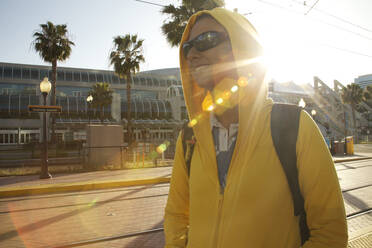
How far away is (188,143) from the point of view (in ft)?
4.93

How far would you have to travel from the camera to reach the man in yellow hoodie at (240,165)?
43.5 inches

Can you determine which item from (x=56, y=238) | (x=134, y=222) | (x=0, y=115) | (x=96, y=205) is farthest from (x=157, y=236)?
(x=0, y=115)

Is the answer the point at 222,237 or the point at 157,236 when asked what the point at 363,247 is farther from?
the point at 222,237

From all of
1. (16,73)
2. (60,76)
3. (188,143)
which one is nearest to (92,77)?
(60,76)

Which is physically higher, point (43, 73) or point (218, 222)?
point (43, 73)

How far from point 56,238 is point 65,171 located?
987cm

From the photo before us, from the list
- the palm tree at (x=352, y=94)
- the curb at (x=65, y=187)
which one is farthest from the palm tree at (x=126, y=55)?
the palm tree at (x=352, y=94)

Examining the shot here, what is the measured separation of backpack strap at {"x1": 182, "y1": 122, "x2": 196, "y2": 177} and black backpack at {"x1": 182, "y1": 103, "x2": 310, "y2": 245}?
1.53ft

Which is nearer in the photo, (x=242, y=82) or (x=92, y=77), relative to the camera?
(x=242, y=82)

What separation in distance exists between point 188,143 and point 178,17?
1627 cm

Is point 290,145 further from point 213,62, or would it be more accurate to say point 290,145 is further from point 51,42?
point 51,42

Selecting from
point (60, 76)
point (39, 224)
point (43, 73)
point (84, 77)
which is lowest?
point (39, 224)

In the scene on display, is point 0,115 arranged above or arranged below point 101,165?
above

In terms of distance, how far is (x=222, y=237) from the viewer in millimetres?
1206
